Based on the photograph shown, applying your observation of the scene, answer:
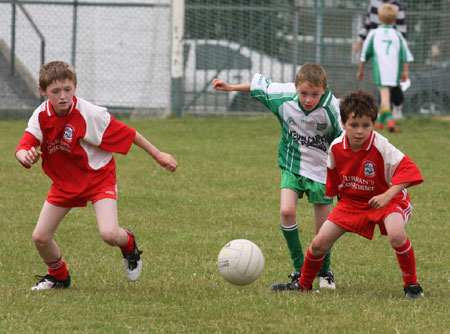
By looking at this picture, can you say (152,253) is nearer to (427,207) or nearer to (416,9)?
(427,207)

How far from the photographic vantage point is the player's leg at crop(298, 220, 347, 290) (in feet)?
17.3

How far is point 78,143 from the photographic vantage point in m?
5.31

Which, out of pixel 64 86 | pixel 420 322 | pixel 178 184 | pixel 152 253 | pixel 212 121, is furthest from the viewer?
pixel 212 121

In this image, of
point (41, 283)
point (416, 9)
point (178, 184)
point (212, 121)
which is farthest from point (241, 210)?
point (416, 9)

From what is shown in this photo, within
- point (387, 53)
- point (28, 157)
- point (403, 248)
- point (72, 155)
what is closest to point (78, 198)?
point (72, 155)

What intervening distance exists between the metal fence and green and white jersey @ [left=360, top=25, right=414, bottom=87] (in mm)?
2513

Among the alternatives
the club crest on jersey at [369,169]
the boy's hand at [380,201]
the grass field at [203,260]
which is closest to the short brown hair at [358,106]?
the club crest on jersey at [369,169]

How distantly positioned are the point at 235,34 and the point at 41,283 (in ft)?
35.1

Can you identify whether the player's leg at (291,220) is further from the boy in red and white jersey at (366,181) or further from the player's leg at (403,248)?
the player's leg at (403,248)

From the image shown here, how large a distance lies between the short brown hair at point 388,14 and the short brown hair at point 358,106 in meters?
8.12

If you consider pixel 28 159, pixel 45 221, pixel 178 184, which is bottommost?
pixel 178 184

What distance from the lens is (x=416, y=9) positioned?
1589cm

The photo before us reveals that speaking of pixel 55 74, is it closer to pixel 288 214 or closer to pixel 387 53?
pixel 288 214

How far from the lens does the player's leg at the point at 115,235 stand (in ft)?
17.2
